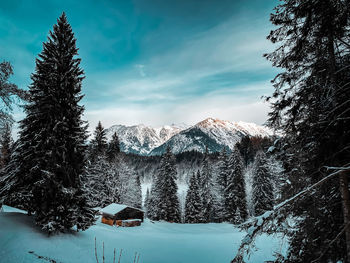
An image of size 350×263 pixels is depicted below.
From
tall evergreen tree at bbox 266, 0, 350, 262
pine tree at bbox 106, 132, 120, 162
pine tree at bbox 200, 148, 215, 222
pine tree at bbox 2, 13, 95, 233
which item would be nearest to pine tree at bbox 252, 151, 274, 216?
pine tree at bbox 200, 148, 215, 222

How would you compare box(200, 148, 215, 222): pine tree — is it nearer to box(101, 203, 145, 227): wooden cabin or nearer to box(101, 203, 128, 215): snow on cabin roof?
box(101, 203, 145, 227): wooden cabin

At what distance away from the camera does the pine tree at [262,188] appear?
31141 millimetres

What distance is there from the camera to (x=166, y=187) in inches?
1398

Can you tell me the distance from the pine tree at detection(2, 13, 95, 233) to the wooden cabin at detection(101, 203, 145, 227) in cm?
1520

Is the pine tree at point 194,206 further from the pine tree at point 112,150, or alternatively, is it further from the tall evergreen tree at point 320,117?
the tall evergreen tree at point 320,117

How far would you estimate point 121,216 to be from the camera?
28141 mm

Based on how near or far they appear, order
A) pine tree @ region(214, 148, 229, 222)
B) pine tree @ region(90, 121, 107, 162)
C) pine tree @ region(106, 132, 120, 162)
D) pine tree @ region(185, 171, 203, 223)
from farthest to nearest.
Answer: pine tree @ region(214, 148, 229, 222) < pine tree @ region(106, 132, 120, 162) < pine tree @ region(185, 171, 203, 223) < pine tree @ region(90, 121, 107, 162)

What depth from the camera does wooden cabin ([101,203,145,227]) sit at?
90.3ft

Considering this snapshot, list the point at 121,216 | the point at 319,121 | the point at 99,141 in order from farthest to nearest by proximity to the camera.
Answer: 1. the point at 99,141
2. the point at 121,216
3. the point at 319,121

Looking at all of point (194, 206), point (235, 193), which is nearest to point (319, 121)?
point (235, 193)

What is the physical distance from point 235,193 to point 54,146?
2955cm

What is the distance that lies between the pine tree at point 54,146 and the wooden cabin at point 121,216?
15.2m

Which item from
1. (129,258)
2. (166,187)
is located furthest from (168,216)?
(129,258)

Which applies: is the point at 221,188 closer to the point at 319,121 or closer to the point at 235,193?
the point at 235,193
